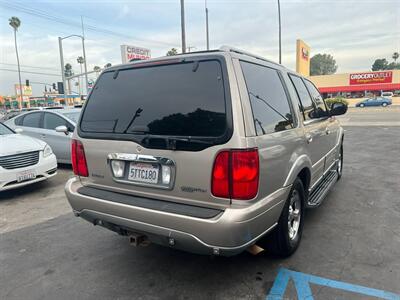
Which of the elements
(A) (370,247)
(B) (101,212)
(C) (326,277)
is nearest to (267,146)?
(C) (326,277)

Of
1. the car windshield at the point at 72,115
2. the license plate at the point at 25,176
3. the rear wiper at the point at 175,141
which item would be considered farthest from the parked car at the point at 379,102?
the rear wiper at the point at 175,141

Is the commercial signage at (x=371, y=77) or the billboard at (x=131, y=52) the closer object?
the billboard at (x=131, y=52)

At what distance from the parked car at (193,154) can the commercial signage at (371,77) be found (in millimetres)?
57718

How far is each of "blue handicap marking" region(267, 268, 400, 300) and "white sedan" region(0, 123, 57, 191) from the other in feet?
15.7

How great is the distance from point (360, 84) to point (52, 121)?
5642 cm

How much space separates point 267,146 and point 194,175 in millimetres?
637

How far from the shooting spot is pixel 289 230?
3184 mm

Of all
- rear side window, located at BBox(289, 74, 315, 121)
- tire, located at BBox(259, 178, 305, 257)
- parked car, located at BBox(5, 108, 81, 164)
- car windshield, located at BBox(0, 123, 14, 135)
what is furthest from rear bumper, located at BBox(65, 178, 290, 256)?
parked car, located at BBox(5, 108, 81, 164)

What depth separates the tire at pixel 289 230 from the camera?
296 centimetres

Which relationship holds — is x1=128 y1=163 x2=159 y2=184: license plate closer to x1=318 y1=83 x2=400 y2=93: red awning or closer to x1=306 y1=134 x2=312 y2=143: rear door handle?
x1=306 y1=134 x2=312 y2=143: rear door handle

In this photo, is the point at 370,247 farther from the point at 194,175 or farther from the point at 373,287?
the point at 194,175

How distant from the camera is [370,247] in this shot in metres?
3.40

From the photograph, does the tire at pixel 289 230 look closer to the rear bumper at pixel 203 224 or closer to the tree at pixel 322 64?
the rear bumper at pixel 203 224

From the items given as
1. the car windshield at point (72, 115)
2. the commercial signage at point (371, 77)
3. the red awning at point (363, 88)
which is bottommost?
the car windshield at point (72, 115)
